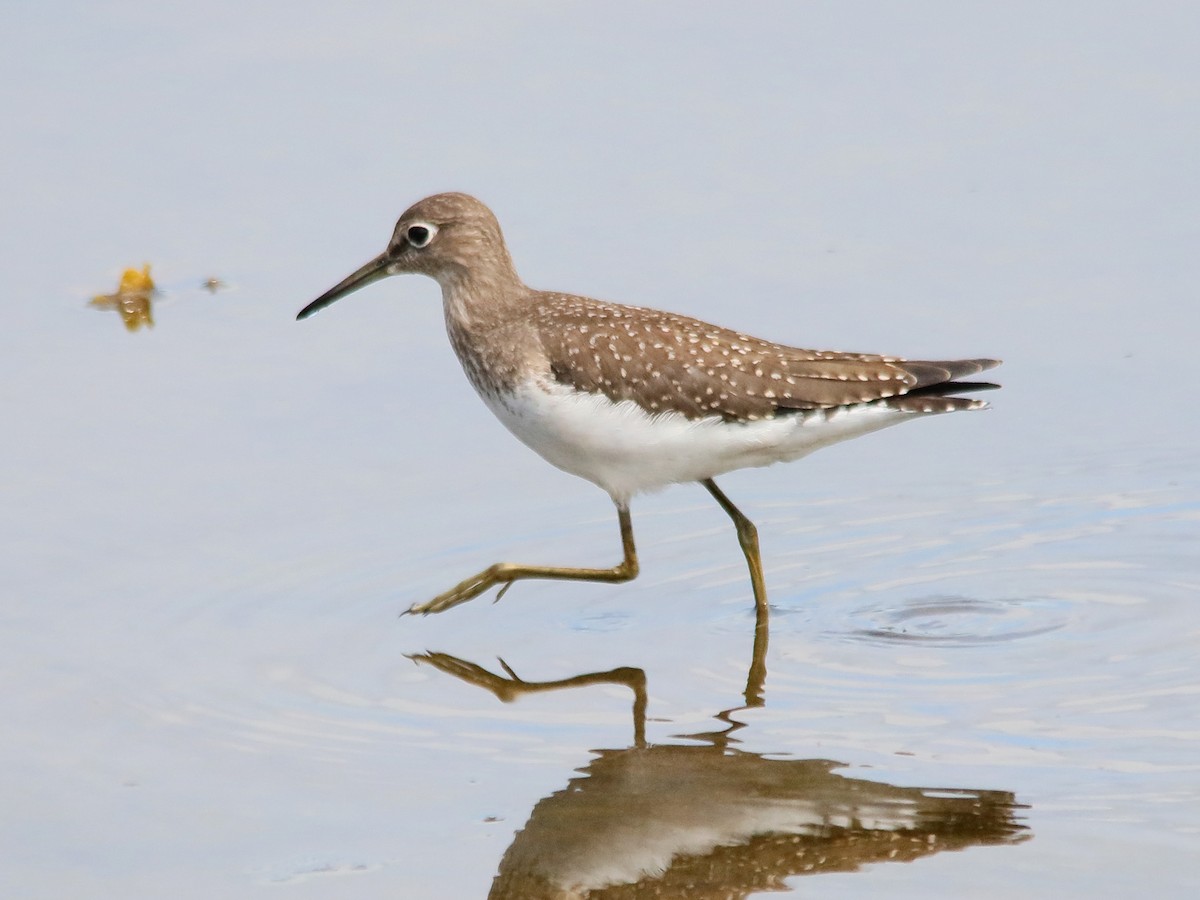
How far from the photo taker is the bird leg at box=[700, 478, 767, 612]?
838cm

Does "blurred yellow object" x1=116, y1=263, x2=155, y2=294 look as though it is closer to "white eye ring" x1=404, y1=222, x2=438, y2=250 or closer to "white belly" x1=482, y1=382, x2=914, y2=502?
"white eye ring" x1=404, y1=222, x2=438, y2=250

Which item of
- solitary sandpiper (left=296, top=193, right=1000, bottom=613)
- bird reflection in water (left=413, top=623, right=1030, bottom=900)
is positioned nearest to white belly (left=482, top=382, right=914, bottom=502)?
solitary sandpiper (left=296, top=193, right=1000, bottom=613)

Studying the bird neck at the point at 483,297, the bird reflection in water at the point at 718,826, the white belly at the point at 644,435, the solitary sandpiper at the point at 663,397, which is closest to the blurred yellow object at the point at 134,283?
the bird neck at the point at 483,297

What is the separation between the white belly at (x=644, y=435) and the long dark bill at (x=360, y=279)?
110 cm

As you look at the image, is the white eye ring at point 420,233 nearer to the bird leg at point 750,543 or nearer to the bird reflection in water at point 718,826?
the bird leg at point 750,543

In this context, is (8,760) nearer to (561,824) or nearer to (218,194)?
(561,824)

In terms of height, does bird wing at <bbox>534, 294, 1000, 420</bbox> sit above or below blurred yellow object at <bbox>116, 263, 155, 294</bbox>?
below

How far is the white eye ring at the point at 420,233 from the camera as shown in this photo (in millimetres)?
8883

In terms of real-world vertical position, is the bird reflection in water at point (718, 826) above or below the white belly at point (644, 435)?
below

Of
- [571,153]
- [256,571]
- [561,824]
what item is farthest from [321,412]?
[561,824]

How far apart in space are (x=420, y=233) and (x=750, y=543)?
2.06 meters

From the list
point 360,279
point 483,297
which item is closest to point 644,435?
point 483,297

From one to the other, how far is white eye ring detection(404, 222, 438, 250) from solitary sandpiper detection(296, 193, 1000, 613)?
1.99ft

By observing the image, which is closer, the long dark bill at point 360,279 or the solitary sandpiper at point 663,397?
the solitary sandpiper at point 663,397
